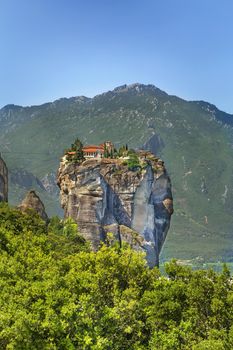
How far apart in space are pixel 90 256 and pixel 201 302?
27.6 feet

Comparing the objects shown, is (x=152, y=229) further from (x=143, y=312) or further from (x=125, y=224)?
(x=143, y=312)

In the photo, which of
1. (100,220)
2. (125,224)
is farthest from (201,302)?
(125,224)

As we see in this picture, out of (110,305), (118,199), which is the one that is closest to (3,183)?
(118,199)

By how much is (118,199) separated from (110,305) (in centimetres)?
9918

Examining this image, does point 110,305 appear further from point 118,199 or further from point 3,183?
point 118,199

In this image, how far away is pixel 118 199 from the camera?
130m

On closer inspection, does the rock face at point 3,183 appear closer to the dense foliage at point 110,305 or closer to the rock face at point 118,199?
the rock face at point 118,199

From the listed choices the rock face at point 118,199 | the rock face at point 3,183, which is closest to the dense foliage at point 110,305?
the rock face at point 3,183

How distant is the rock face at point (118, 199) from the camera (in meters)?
121

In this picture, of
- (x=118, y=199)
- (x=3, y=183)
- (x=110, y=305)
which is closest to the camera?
(x=110, y=305)

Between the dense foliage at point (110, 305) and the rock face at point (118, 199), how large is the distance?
263ft

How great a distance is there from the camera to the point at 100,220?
396 ft

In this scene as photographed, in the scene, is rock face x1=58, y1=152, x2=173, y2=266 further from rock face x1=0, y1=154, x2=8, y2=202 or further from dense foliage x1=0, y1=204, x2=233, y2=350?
dense foliage x1=0, y1=204, x2=233, y2=350

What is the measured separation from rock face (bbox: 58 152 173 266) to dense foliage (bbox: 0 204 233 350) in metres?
80.1
